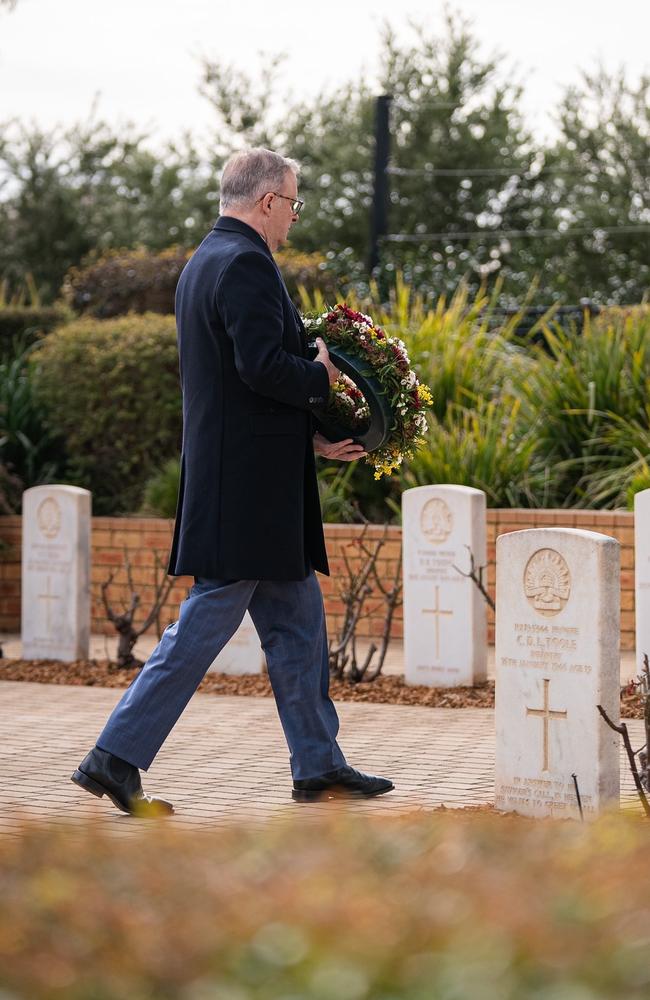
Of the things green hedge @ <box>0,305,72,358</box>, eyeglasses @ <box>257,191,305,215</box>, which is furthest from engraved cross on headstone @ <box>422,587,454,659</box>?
Answer: green hedge @ <box>0,305,72,358</box>

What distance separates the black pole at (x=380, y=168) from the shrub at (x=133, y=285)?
13.4 feet

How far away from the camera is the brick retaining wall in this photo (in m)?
10.7

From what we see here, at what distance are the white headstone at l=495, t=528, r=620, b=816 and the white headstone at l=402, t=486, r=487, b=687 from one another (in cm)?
343

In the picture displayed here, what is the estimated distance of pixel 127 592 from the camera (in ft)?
40.0

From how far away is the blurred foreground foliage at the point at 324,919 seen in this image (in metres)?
2.01

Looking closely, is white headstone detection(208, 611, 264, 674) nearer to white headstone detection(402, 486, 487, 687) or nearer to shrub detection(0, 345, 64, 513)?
white headstone detection(402, 486, 487, 687)

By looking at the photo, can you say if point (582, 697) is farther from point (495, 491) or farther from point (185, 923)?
point (495, 491)

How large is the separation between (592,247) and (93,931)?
28478 mm

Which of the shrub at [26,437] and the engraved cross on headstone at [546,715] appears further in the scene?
the shrub at [26,437]

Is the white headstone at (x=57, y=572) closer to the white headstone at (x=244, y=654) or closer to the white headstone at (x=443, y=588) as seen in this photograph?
the white headstone at (x=244, y=654)

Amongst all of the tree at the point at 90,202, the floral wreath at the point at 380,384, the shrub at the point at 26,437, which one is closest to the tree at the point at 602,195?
the tree at the point at 90,202

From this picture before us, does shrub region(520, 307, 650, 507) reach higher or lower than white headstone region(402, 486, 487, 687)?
higher

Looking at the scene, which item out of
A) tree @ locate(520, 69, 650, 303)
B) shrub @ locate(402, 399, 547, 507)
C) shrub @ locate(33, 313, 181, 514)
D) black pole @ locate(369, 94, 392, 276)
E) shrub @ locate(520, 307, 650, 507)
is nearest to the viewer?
shrub @ locate(402, 399, 547, 507)

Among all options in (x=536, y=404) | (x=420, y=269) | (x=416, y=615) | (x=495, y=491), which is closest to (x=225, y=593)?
(x=416, y=615)
